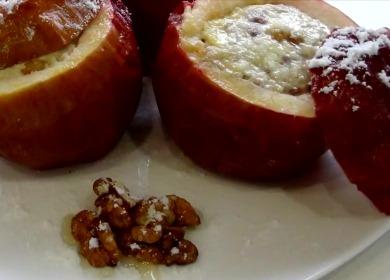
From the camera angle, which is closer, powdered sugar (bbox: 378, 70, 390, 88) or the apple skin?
powdered sugar (bbox: 378, 70, 390, 88)

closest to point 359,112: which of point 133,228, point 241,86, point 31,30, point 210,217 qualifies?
point 241,86

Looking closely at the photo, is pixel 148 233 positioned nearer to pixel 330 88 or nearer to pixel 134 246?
pixel 134 246

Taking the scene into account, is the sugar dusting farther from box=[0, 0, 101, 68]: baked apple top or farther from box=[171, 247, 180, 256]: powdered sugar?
box=[171, 247, 180, 256]: powdered sugar

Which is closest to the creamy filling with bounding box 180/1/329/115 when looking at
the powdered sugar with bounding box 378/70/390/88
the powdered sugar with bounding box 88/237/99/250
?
the powdered sugar with bounding box 378/70/390/88

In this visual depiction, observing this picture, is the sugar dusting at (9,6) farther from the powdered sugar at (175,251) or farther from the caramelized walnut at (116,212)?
the powdered sugar at (175,251)

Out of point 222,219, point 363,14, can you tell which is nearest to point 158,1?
point 222,219

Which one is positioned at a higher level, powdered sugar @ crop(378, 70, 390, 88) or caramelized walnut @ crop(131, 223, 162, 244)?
powdered sugar @ crop(378, 70, 390, 88)

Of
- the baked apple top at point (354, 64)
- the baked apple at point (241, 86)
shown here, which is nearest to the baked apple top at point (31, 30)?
the baked apple at point (241, 86)
